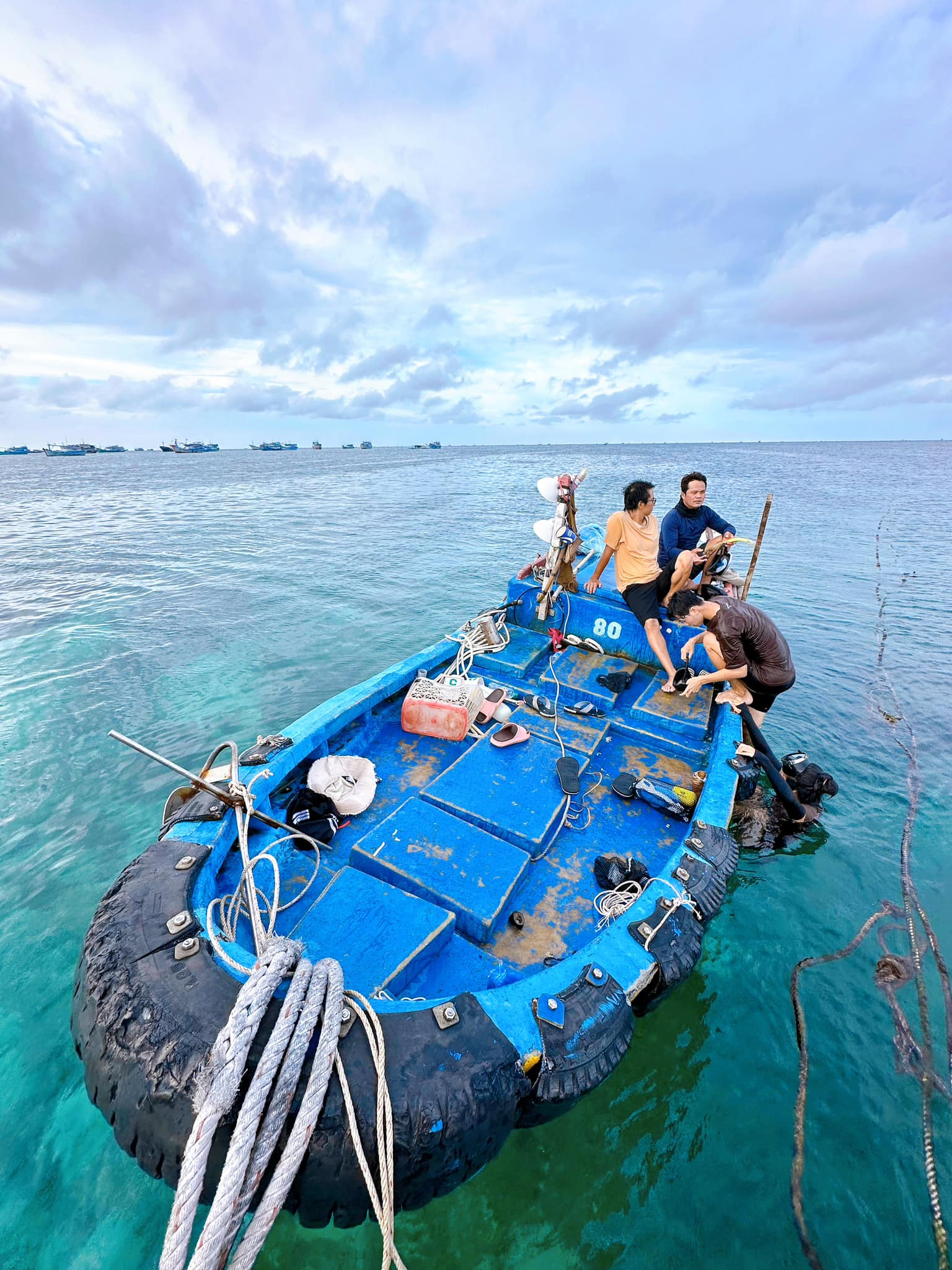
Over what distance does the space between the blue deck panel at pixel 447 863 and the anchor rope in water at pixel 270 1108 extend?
1325mm

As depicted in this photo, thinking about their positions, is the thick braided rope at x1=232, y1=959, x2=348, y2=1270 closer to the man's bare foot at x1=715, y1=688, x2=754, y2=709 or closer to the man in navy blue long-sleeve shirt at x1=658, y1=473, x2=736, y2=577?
the man's bare foot at x1=715, y1=688, x2=754, y2=709

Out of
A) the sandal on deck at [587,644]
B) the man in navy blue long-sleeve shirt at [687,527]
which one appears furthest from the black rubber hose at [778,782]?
the man in navy blue long-sleeve shirt at [687,527]

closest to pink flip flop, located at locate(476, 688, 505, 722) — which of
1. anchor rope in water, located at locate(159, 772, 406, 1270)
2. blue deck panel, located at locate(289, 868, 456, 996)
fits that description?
blue deck panel, located at locate(289, 868, 456, 996)

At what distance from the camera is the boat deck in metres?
3.43

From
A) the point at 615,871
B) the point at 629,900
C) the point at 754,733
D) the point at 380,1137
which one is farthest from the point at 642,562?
the point at 380,1137

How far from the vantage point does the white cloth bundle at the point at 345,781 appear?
4.66 m

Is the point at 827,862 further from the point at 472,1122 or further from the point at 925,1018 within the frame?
the point at 472,1122

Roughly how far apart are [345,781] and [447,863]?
4.56ft

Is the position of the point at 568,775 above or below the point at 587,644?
below

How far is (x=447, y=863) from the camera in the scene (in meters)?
3.96

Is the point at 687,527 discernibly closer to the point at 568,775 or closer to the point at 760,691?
the point at 760,691

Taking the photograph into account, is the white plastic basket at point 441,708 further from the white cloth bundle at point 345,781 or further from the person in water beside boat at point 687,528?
the person in water beside boat at point 687,528

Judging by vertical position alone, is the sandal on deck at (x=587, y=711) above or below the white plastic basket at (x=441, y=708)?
below

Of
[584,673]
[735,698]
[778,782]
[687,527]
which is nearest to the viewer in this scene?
[778,782]
